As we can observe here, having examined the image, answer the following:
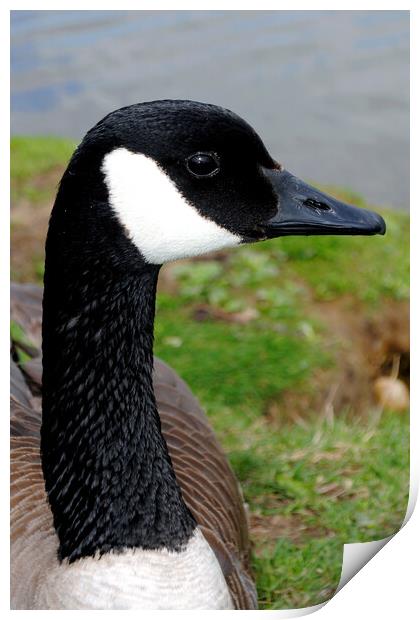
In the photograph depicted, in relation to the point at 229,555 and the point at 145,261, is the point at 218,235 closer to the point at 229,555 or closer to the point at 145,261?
the point at 145,261

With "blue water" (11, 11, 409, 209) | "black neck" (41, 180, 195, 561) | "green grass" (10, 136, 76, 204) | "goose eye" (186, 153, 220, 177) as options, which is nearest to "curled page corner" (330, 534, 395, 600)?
"black neck" (41, 180, 195, 561)

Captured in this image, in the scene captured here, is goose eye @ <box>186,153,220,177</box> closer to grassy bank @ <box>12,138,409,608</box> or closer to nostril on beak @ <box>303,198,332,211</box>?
nostril on beak @ <box>303,198,332,211</box>

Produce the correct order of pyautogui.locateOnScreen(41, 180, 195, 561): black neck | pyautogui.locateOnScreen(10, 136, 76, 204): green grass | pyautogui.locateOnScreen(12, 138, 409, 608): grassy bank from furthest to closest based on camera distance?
1. pyautogui.locateOnScreen(10, 136, 76, 204): green grass
2. pyautogui.locateOnScreen(12, 138, 409, 608): grassy bank
3. pyautogui.locateOnScreen(41, 180, 195, 561): black neck

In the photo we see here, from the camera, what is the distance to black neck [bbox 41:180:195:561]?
167 centimetres

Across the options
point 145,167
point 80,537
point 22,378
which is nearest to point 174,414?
point 22,378

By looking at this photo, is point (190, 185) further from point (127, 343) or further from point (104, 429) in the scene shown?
point (104, 429)

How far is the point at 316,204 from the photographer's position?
63.2 inches

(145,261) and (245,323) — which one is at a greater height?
(145,261)

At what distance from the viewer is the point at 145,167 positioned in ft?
4.99

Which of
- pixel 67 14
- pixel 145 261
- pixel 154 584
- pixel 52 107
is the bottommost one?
pixel 154 584

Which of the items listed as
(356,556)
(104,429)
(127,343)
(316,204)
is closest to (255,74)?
(316,204)

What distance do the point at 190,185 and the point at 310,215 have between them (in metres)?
0.21

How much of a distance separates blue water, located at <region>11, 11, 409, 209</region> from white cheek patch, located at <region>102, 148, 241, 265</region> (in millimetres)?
436

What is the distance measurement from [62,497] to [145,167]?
672mm
